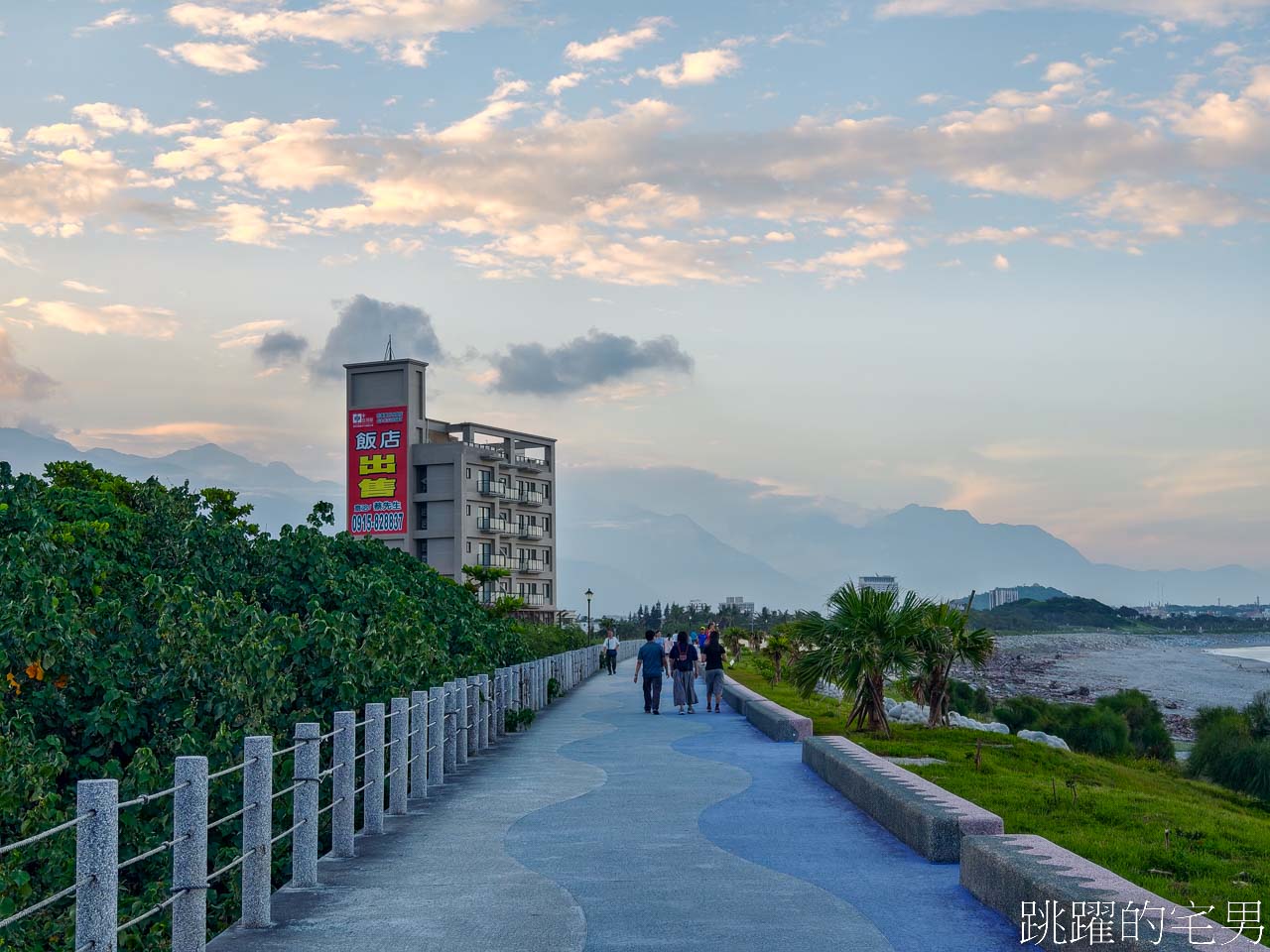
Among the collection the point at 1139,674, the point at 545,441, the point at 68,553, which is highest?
the point at 545,441

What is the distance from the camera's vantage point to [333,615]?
1459 cm

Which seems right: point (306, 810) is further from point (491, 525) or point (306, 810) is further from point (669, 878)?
point (491, 525)

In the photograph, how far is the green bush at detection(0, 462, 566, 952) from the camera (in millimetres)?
11477

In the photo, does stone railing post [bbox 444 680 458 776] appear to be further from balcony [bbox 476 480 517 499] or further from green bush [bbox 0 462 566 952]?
balcony [bbox 476 480 517 499]

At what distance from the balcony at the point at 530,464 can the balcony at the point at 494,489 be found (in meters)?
2.74

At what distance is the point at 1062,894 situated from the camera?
22.7 ft

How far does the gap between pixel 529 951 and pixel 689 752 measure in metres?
11.6

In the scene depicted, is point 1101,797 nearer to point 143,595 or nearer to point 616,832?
point 616,832

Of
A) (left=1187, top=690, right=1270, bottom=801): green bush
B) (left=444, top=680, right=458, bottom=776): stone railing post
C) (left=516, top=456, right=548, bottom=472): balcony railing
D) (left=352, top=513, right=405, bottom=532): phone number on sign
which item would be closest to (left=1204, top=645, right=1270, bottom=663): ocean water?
(left=516, top=456, right=548, bottom=472): balcony railing

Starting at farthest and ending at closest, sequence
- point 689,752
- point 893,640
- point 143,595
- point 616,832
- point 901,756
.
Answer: point 893,640 < point 689,752 < point 901,756 < point 143,595 < point 616,832

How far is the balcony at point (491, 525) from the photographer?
90.9 metres

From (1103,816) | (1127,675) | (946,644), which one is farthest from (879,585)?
(1127,675)

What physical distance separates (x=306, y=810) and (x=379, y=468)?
258ft

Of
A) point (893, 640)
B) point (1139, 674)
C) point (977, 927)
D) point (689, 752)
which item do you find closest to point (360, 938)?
point (977, 927)
